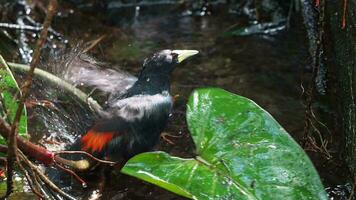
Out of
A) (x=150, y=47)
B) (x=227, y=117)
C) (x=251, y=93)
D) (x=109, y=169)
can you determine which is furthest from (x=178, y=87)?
(x=227, y=117)

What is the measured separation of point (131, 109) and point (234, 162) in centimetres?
77

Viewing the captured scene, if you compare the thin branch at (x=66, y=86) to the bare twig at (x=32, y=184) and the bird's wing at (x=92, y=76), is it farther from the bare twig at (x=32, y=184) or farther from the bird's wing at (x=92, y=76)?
the bare twig at (x=32, y=184)

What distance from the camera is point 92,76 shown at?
327cm

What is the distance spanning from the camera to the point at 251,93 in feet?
13.6

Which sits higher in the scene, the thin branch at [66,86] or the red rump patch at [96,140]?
the thin branch at [66,86]

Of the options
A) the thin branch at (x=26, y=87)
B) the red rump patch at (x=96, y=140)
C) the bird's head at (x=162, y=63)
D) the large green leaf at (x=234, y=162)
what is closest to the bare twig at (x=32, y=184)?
the thin branch at (x=26, y=87)

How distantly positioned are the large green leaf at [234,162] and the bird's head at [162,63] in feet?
2.74

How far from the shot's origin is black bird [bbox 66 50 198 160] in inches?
112

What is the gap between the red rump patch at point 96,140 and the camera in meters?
2.83

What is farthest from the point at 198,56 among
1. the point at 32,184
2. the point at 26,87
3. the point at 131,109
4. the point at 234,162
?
the point at 26,87

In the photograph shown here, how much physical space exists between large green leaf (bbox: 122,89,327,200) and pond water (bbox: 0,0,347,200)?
61 cm

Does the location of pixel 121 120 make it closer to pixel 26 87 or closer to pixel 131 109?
pixel 131 109

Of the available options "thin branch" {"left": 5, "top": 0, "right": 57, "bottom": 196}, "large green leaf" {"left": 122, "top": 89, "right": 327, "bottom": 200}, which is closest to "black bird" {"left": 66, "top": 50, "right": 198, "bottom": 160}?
"large green leaf" {"left": 122, "top": 89, "right": 327, "bottom": 200}

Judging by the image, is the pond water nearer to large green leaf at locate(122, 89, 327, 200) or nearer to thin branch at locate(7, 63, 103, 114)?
thin branch at locate(7, 63, 103, 114)
